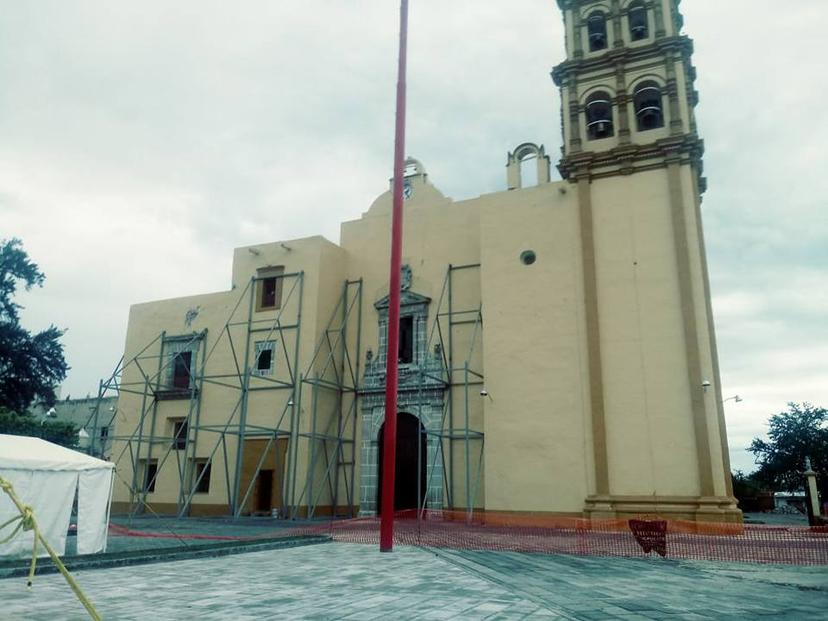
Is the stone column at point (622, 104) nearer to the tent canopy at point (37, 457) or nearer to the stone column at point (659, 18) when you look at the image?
the stone column at point (659, 18)

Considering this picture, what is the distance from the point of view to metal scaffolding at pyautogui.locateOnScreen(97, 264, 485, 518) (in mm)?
19609

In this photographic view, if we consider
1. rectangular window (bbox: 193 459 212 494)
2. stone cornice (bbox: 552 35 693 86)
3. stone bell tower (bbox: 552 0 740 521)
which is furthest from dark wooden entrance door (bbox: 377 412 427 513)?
stone cornice (bbox: 552 35 693 86)

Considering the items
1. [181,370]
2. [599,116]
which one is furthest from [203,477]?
[599,116]

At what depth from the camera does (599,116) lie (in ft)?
64.4

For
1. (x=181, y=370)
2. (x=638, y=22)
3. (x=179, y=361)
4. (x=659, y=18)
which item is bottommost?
(x=181, y=370)

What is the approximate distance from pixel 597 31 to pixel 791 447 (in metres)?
26.1

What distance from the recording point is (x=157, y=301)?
2509 centimetres

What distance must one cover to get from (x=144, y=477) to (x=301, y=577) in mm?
17051

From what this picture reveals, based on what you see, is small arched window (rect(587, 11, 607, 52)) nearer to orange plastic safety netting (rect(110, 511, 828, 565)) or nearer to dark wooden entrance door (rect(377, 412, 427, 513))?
dark wooden entrance door (rect(377, 412, 427, 513))

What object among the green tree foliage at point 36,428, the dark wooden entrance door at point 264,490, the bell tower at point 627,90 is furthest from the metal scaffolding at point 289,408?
the green tree foliage at point 36,428

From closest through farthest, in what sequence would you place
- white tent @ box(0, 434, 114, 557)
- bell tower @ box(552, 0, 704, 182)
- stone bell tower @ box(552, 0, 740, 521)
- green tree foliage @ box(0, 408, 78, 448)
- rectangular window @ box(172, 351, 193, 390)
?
white tent @ box(0, 434, 114, 557) < stone bell tower @ box(552, 0, 740, 521) < bell tower @ box(552, 0, 704, 182) < rectangular window @ box(172, 351, 193, 390) < green tree foliage @ box(0, 408, 78, 448)

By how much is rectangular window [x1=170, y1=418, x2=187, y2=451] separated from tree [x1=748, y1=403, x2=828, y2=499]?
3047cm

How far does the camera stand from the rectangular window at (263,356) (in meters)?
21.9

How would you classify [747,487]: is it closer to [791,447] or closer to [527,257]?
[791,447]
